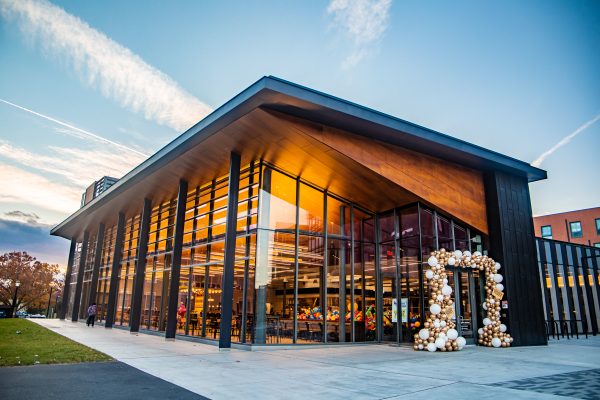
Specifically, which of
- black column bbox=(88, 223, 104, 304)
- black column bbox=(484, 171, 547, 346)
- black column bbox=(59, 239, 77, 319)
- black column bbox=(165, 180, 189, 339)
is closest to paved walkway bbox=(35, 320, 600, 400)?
black column bbox=(484, 171, 547, 346)

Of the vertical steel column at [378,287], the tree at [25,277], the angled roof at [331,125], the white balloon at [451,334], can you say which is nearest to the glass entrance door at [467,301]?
the white balloon at [451,334]

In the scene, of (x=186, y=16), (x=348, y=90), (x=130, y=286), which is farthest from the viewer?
(x=348, y=90)

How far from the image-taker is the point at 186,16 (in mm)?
14781

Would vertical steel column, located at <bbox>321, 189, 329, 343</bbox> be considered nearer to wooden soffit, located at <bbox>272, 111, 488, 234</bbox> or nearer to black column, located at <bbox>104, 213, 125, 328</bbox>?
wooden soffit, located at <bbox>272, 111, 488, 234</bbox>

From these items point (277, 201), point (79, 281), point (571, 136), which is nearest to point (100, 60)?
point (277, 201)

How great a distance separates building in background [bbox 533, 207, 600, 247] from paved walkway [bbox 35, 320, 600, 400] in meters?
42.7

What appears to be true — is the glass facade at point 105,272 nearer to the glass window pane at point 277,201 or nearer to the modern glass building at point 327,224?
the modern glass building at point 327,224

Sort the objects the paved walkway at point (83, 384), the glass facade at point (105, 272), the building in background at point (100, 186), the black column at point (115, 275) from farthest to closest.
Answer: the building in background at point (100, 186) → the glass facade at point (105, 272) → the black column at point (115, 275) → the paved walkway at point (83, 384)

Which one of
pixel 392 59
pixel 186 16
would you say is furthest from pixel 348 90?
pixel 186 16

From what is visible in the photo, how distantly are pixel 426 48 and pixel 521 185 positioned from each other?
7466 millimetres

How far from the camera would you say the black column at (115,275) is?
23703 mm

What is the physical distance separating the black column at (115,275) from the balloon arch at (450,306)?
1776cm

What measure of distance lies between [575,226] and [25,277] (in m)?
71.7

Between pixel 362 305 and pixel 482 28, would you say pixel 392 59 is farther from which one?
pixel 362 305
